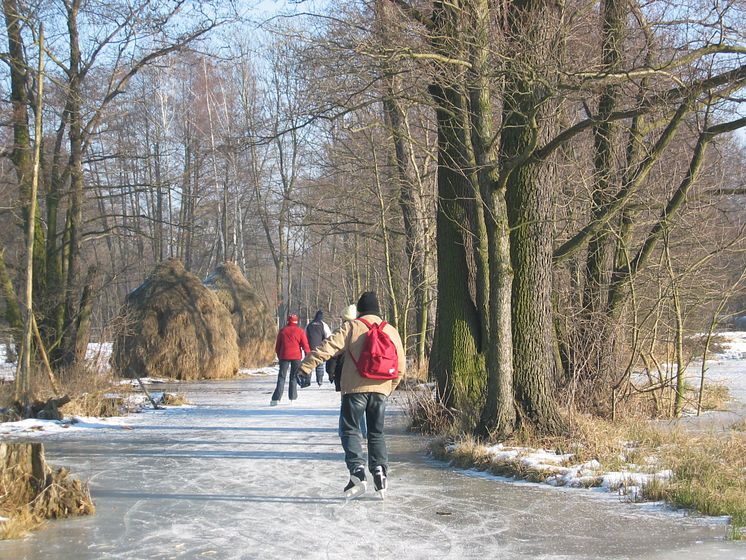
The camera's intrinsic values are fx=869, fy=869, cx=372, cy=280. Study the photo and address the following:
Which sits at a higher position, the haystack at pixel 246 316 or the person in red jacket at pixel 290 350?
the haystack at pixel 246 316

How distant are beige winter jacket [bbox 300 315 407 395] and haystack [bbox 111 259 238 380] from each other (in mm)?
19090

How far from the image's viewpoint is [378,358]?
28.2 ft

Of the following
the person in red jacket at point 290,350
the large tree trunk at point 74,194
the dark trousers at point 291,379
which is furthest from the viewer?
the large tree trunk at point 74,194

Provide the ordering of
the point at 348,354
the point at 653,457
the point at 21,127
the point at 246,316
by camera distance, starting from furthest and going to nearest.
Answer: the point at 246,316, the point at 21,127, the point at 653,457, the point at 348,354

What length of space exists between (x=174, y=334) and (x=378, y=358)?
20401mm

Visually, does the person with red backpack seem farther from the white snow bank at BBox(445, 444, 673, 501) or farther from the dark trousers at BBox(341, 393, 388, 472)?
the white snow bank at BBox(445, 444, 673, 501)

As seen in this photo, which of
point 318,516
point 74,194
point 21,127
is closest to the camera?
point 318,516

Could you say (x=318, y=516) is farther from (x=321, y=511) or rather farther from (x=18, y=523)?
(x=18, y=523)

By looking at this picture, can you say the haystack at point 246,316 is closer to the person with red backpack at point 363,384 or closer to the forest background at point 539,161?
the forest background at point 539,161

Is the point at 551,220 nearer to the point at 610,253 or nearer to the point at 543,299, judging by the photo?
the point at 543,299

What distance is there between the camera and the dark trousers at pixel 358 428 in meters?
8.50

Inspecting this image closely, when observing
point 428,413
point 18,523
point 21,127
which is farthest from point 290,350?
point 18,523

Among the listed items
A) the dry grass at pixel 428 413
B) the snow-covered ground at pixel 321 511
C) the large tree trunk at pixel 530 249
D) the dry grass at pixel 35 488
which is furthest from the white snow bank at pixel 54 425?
the large tree trunk at pixel 530 249

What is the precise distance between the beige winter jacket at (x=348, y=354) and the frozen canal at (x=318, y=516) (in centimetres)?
108
